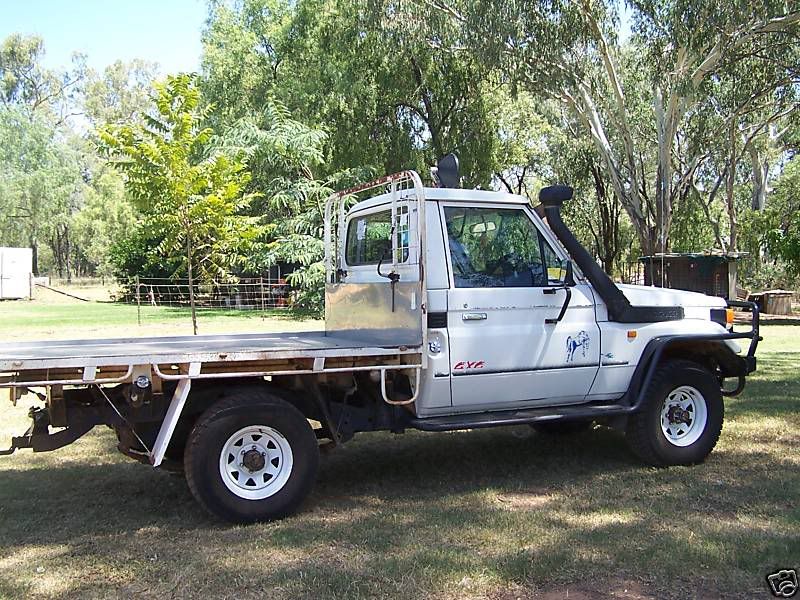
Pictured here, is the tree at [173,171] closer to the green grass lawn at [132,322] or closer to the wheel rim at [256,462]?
the green grass lawn at [132,322]

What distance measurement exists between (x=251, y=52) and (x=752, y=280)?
2455 centimetres

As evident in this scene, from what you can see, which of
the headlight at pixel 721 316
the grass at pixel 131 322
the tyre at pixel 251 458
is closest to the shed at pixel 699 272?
the grass at pixel 131 322

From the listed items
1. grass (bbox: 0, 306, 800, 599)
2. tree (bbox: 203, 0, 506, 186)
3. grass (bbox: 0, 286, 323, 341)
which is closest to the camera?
grass (bbox: 0, 306, 800, 599)

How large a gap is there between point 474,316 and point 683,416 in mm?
2147

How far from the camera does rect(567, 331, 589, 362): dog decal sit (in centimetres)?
623

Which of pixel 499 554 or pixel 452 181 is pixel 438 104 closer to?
pixel 452 181

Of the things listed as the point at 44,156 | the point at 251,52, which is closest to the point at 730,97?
the point at 251,52

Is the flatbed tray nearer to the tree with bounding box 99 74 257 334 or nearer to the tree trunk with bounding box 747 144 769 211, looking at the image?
the tree with bounding box 99 74 257 334

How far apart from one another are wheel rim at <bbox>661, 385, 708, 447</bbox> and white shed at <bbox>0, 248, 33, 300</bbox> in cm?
3849

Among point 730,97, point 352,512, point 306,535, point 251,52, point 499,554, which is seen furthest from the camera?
point 251,52

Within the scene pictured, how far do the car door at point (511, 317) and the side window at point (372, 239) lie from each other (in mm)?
368

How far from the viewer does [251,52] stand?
3234 centimetres

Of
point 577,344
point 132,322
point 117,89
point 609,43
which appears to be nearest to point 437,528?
point 577,344

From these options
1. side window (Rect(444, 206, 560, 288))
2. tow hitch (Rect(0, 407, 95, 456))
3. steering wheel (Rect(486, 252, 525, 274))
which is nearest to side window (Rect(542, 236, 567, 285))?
side window (Rect(444, 206, 560, 288))
